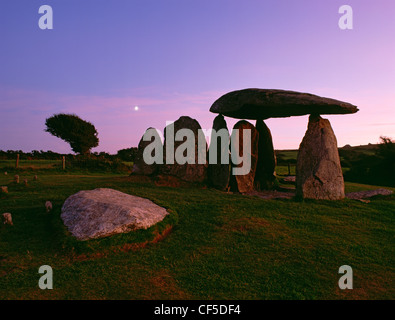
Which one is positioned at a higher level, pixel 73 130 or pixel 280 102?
pixel 73 130

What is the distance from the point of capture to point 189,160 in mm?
16859

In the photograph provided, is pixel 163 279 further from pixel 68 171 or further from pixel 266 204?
pixel 68 171

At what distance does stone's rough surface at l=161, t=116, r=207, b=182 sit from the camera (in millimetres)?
16516

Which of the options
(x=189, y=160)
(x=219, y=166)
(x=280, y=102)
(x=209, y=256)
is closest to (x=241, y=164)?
(x=219, y=166)

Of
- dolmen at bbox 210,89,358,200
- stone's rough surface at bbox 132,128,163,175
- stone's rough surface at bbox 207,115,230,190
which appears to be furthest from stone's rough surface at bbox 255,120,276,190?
stone's rough surface at bbox 132,128,163,175

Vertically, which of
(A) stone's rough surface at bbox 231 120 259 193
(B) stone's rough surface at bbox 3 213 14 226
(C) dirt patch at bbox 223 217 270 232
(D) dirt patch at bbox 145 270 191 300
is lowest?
(D) dirt patch at bbox 145 270 191 300

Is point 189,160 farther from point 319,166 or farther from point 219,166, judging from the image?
point 319,166

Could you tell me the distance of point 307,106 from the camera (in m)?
14.5

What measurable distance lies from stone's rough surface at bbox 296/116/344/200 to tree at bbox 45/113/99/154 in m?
40.8

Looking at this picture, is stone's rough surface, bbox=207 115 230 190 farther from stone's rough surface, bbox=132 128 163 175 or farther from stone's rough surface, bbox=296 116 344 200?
stone's rough surface, bbox=296 116 344 200

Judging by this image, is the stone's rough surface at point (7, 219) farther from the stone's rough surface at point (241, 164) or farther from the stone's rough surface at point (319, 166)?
the stone's rough surface at point (319, 166)

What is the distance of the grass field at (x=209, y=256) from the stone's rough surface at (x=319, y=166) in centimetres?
216

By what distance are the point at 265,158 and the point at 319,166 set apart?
5.32 meters
